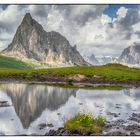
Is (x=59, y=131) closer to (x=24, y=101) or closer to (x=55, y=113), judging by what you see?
(x=55, y=113)

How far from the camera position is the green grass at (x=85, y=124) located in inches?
864

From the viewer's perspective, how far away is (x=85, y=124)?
73.5ft

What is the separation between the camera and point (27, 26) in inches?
1046

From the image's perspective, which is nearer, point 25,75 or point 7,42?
point 7,42

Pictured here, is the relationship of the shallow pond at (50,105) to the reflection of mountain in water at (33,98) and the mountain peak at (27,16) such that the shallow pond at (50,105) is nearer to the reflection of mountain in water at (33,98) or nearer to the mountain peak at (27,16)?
the reflection of mountain in water at (33,98)

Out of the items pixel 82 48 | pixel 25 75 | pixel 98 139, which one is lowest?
pixel 98 139

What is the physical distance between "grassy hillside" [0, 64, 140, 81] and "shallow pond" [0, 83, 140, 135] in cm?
85

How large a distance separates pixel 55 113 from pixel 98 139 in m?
4.80

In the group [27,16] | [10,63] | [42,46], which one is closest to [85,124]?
[27,16]

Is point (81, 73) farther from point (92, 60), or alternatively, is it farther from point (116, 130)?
point (116, 130)

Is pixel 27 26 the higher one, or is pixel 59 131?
pixel 27 26

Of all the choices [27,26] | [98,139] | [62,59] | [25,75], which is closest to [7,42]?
[27,26]

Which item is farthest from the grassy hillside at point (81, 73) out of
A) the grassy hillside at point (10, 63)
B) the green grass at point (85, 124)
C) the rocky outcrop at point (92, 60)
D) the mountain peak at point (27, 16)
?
the green grass at point (85, 124)

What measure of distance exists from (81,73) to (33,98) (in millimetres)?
4942
